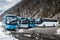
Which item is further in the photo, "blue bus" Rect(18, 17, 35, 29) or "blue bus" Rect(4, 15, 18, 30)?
"blue bus" Rect(18, 17, 35, 29)

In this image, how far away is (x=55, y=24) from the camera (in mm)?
30750

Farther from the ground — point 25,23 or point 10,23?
point 10,23

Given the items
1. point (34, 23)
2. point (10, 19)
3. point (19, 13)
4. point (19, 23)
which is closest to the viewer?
point (10, 19)

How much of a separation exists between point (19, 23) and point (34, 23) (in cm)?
411

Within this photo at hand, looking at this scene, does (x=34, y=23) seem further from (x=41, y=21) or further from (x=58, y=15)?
Result: (x=58, y=15)

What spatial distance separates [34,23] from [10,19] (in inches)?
274

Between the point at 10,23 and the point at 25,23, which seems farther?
the point at 25,23

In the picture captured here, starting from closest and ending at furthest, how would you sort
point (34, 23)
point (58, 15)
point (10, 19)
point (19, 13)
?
point (10, 19)
point (34, 23)
point (58, 15)
point (19, 13)

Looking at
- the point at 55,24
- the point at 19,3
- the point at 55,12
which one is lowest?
the point at 55,24

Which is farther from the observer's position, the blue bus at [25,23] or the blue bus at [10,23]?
the blue bus at [25,23]

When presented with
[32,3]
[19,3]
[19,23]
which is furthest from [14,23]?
[32,3]

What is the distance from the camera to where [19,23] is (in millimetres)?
27391

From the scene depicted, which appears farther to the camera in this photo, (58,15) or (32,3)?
(32,3)

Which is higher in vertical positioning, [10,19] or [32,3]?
[32,3]
